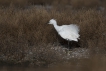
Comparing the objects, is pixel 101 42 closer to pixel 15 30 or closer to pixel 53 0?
pixel 15 30

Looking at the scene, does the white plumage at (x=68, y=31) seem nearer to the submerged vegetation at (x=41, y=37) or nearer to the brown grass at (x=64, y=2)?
the submerged vegetation at (x=41, y=37)

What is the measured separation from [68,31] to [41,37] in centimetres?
107

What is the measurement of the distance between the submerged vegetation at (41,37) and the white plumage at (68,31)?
52 centimetres

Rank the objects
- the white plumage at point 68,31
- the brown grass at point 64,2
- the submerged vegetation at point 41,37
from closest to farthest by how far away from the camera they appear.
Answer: the submerged vegetation at point 41,37 < the white plumage at point 68,31 < the brown grass at point 64,2

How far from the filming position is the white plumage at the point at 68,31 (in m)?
13.1

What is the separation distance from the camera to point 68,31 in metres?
13.2

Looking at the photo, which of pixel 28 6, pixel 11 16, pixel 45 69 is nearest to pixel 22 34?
pixel 11 16

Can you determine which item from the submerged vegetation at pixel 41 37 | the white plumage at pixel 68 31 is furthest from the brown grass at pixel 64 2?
the white plumage at pixel 68 31

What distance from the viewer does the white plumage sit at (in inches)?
516

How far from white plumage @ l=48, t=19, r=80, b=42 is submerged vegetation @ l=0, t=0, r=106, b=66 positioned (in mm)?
523

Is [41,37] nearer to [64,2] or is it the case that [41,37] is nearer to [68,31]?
[68,31]

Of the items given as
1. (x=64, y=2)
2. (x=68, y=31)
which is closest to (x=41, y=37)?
(x=68, y=31)

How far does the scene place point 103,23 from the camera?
14656 mm

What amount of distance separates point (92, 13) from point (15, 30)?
3.27 metres
